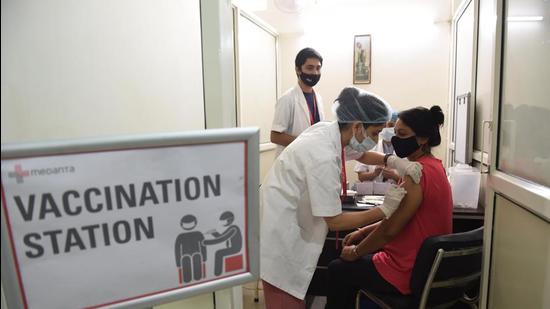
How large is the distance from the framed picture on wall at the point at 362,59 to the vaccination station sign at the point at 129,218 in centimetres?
315

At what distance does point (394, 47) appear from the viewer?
3.40 m

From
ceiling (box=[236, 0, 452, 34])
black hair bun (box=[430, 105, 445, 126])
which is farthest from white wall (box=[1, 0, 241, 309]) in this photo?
ceiling (box=[236, 0, 452, 34])

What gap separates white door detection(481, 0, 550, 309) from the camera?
1.05 meters

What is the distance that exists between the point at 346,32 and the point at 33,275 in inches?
137

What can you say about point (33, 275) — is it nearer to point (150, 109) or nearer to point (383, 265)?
point (150, 109)

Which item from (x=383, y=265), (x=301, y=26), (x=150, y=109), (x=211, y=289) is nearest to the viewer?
(x=211, y=289)

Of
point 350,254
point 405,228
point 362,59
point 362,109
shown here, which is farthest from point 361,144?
point 362,59

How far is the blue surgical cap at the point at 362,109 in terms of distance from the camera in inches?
53.5

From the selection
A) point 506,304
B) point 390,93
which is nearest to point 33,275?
point 506,304

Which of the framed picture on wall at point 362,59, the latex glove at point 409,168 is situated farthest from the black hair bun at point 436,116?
the framed picture on wall at point 362,59

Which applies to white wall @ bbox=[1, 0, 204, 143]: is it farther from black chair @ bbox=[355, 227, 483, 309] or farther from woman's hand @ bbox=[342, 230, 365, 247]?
woman's hand @ bbox=[342, 230, 365, 247]

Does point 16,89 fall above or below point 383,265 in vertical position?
above

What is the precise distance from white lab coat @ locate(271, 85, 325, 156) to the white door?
1331mm

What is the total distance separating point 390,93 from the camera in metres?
3.49
